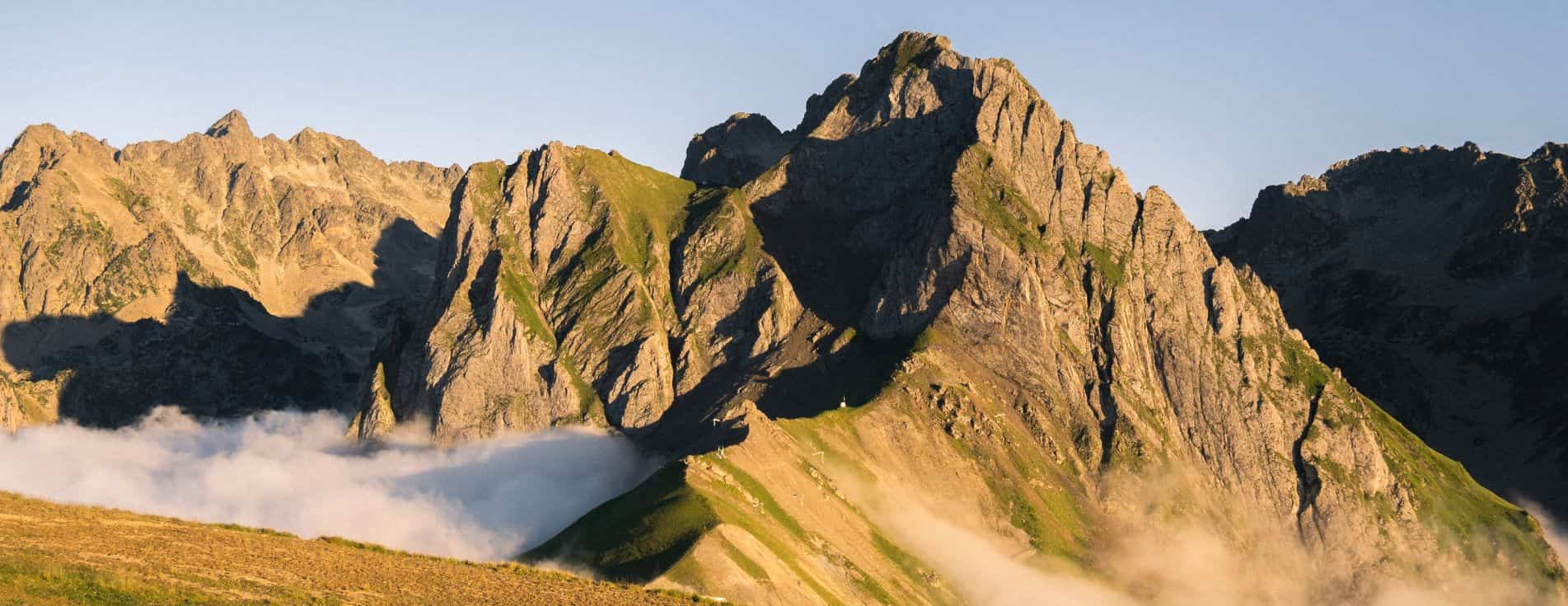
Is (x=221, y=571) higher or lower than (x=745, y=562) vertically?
lower

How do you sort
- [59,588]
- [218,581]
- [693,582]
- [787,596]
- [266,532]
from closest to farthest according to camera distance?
[59,588] → [218,581] → [266,532] → [693,582] → [787,596]

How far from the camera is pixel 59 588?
10744cm

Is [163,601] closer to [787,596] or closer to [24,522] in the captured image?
[24,522]

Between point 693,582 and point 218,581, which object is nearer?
point 218,581

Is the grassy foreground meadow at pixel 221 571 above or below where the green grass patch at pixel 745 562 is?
below

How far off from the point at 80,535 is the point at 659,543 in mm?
81285

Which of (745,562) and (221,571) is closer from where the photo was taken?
(221,571)

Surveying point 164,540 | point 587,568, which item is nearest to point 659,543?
point 587,568

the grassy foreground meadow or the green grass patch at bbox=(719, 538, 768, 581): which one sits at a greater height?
the green grass patch at bbox=(719, 538, 768, 581)

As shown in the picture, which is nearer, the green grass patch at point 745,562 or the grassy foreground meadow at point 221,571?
the grassy foreground meadow at point 221,571

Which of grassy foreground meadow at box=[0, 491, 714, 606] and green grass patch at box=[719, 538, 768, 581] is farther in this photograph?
green grass patch at box=[719, 538, 768, 581]

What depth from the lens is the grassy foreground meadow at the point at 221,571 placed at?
362ft

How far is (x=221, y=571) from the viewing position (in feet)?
393

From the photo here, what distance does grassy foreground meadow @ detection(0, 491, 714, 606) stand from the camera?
11025 centimetres
